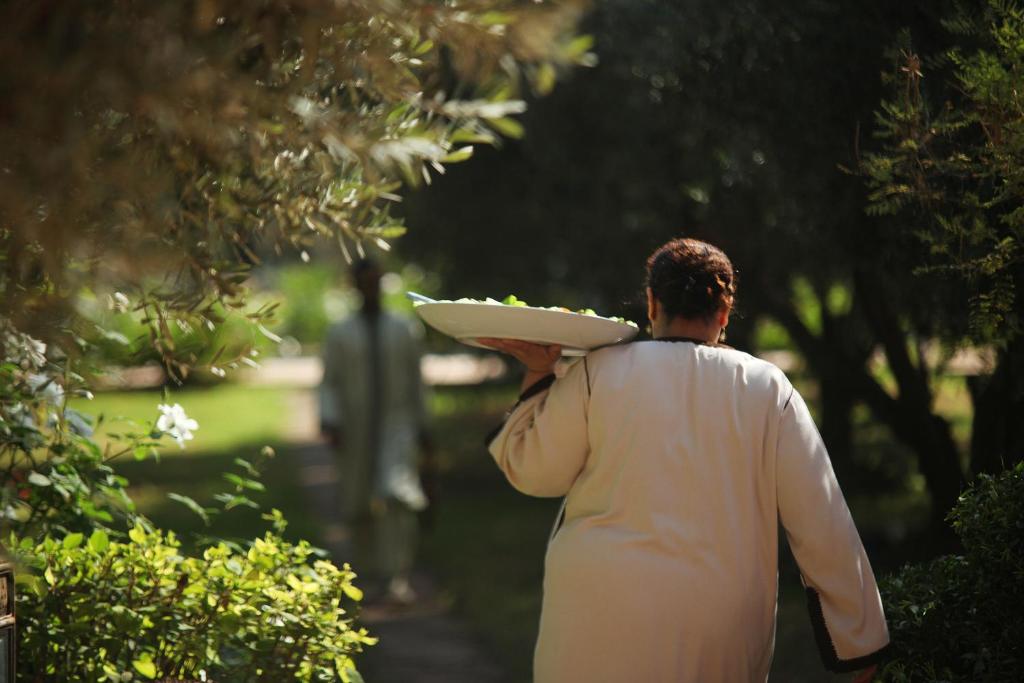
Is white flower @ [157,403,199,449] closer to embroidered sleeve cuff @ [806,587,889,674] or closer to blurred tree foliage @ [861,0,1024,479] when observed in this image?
embroidered sleeve cuff @ [806,587,889,674]

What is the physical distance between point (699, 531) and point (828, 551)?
0.35 meters

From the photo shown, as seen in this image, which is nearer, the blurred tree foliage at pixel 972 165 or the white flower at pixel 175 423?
the blurred tree foliage at pixel 972 165

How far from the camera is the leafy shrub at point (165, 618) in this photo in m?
3.63

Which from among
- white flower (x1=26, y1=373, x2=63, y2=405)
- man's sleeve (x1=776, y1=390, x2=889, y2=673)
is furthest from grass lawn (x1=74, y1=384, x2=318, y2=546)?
man's sleeve (x1=776, y1=390, x2=889, y2=673)

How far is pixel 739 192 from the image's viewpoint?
7.42m

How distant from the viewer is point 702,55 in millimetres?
6117

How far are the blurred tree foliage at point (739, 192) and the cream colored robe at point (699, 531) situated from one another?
1271 mm

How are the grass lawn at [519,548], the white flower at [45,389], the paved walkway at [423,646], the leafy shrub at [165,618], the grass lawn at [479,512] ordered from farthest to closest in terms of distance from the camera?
1. the grass lawn at [479,512]
2. the grass lawn at [519,548]
3. the paved walkway at [423,646]
4. the white flower at [45,389]
5. the leafy shrub at [165,618]

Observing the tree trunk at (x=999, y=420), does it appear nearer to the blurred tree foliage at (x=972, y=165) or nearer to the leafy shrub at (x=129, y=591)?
the blurred tree foliage at (x=972, y=165)

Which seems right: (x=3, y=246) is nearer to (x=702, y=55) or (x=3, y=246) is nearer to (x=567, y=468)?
(x=567, y=468)

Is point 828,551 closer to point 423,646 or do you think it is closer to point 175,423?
point 175,423

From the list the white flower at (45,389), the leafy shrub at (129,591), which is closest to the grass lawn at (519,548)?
the leafy shrub at (129,591)

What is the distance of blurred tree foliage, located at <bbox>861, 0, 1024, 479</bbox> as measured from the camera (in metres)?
3.60

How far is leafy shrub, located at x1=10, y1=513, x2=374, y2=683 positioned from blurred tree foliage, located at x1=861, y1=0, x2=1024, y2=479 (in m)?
2.11
